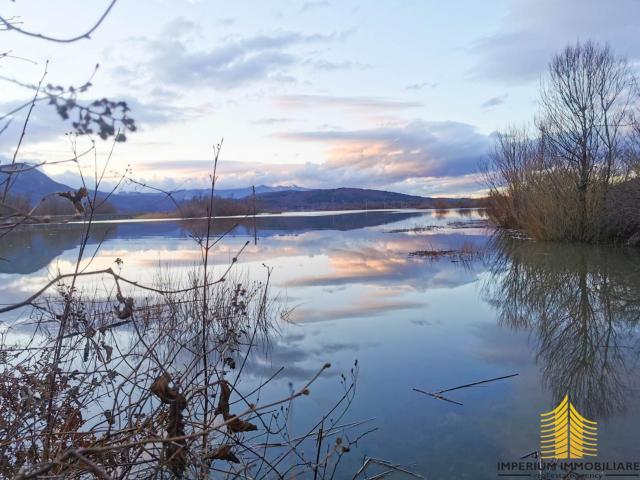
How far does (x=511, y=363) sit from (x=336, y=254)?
11.8 metres

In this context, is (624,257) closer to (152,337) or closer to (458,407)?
(458,407)

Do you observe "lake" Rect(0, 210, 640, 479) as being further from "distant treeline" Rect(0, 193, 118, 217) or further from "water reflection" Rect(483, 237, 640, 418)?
"distant treeline" Rect(0, 193, 118, 217)

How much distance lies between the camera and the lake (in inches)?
155

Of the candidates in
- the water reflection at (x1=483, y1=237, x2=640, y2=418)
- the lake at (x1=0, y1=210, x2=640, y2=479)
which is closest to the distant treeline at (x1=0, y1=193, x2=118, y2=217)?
the lake at (x1=0, y1=210, x2=640, y2=479)

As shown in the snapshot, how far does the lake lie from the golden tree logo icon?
67 millimetres

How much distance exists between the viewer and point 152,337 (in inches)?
295

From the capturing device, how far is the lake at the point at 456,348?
3.95 meters

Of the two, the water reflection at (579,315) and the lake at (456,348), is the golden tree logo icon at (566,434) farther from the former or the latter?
the water reflection at (579,315)

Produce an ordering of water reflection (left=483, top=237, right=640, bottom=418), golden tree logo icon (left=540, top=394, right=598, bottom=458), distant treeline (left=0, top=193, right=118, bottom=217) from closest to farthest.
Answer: distant treeline (left=0, top=193, right=118, bottom=217) → golden tree logo icon (left=540, top=394, right=598, bottom=458) → water reflection (left=483, top=237, right=640, bottom=418)

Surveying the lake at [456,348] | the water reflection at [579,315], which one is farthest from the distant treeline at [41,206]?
the water reflection at [579,315]

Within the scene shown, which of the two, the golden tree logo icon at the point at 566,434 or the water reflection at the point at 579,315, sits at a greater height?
the water reflection at the point at 579,315

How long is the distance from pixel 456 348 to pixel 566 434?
2.42m

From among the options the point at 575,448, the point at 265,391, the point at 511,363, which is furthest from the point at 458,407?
the point at 265,391

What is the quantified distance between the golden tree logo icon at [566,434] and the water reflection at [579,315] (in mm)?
168
